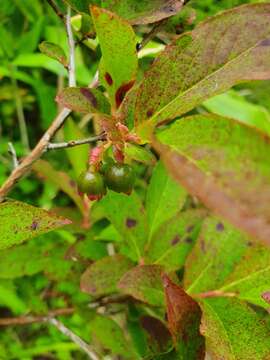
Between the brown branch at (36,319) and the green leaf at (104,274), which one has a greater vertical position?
the green leaf at (104,274)

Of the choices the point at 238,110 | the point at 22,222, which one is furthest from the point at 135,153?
the point at 238,110

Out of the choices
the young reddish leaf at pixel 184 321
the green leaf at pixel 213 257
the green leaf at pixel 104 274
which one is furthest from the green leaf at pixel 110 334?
the young reddish leaf at pixel 184 321

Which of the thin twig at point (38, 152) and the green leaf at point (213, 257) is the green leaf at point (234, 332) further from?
the thin twig at point (38, 152)

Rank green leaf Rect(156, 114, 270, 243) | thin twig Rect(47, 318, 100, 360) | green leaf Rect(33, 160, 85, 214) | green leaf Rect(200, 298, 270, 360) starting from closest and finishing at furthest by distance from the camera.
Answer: green leaf Rect(156, 114, 270, 243) → green leaf Rect(200, 298, 270, 360) → thin twig Rect(47, 318, 100, 360) → green leaf Rect(33, 160, 85, 214)

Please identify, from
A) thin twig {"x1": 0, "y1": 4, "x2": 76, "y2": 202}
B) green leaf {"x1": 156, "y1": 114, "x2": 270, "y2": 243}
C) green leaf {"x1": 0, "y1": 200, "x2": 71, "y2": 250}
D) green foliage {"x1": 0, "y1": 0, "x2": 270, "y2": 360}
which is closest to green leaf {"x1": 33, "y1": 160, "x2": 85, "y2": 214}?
green foliage {"x1": 0, "y1": 0, "x2": 270, "y2": 360}

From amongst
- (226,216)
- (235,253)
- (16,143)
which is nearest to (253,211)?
(226,216)

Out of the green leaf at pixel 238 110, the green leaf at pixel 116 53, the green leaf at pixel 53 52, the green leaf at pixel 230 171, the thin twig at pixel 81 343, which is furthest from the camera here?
the green leaf at pixel 238 110

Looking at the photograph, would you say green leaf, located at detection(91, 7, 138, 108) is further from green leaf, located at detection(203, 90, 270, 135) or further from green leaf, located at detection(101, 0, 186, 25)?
green leaf, located at detection(203, 90, 270, 135)
